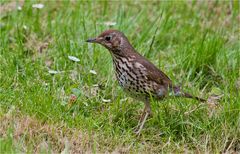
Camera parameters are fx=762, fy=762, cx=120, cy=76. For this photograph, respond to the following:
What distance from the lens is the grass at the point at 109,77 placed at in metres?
6.54

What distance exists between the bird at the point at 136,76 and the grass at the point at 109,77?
0.09 meters

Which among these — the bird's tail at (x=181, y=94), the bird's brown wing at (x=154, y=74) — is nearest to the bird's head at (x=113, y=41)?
the bird's brown wing at (x=154, y=74)

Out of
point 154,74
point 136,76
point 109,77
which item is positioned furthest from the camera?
point 109,77

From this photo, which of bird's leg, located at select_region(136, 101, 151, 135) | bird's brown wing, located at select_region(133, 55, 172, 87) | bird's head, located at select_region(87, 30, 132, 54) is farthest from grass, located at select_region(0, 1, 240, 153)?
bird's head, located at select_region(87, 30, 132, 54)

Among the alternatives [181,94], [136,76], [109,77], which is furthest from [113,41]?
[181,94]

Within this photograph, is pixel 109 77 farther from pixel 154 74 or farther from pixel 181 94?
pixel 181 94

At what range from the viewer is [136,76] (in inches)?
271

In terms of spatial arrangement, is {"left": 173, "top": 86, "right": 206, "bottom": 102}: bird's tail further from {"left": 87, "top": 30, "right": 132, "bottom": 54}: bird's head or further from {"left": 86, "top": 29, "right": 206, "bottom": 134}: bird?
{"left": 87, "top": 30, "right": 132, "bottom": 54}: bird's head

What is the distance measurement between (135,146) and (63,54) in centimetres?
178

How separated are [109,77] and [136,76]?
0.79 m

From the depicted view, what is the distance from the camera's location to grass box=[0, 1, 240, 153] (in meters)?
6.54

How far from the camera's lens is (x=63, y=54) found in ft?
26.1

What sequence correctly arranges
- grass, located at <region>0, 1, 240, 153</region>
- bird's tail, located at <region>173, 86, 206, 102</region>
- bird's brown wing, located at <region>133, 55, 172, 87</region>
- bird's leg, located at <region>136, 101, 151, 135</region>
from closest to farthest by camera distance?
grass, located at <region>0, 1, 240, 153</region> → bird's leg, located at <region>136, 101, 151, 135</region> → bird's brown wing, located at <region>133, 55, 172, 87</region> → bird's tail, located at <region>173, 86, 206, 102</region>

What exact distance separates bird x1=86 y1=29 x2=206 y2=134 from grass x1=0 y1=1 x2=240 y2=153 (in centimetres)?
9
